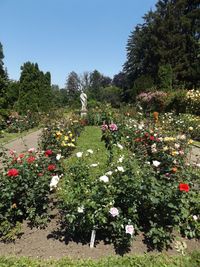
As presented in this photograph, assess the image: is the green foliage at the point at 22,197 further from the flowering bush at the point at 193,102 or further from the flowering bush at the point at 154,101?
the flowering bush at the point at 154,101

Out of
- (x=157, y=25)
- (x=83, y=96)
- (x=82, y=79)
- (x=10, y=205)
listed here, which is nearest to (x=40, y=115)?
(x=83, y=96)

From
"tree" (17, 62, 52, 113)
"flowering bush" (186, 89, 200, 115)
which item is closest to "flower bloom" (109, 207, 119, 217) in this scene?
"flowering bush" (186, 89, 200, 115)

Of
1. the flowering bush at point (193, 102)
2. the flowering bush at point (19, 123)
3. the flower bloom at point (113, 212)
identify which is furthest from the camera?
the flowering bush at point (19, 123)

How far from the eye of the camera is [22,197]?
13.0 feet

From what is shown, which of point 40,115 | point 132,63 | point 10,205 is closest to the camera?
point 10,205

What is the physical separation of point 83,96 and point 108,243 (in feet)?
51.4

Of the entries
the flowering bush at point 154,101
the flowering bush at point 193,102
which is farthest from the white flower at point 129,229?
the flowering bush at point 154,101

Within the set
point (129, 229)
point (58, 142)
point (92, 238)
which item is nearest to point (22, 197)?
point (92, 238)

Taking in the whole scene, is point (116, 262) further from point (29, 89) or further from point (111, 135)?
point (29, 89)

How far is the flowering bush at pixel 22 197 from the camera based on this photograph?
3805mm

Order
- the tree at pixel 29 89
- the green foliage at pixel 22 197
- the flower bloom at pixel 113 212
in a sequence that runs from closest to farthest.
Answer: the flower bloom at pixel 113 212 < the green foliage at pixel 22 197 < the tree at pixel 29 89

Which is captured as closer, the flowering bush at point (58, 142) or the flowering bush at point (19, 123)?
the flowering bush at point (58, 142)

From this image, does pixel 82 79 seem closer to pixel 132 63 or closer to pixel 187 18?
pixel 132 63

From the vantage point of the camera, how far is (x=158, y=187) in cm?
362
